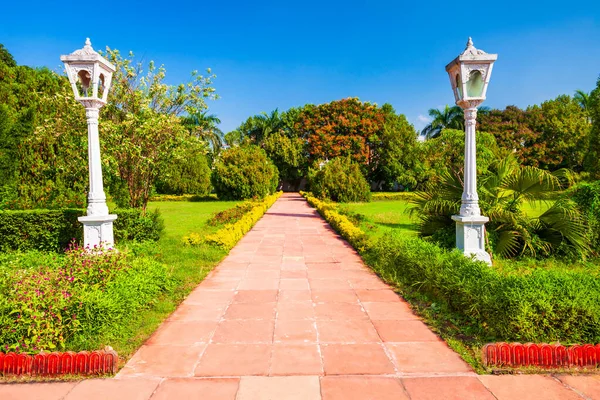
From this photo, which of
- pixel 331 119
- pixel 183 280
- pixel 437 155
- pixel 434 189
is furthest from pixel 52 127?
pixel 331 119

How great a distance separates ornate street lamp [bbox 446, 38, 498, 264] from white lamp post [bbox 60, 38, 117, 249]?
5.75 metres

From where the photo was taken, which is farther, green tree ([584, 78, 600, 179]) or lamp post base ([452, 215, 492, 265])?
green tree ([584, 78, 600, 179])

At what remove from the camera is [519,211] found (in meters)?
7.21

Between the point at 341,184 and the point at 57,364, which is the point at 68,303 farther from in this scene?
the point at 341,184

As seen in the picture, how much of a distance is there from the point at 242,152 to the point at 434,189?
68.3ft

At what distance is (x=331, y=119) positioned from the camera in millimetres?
35531

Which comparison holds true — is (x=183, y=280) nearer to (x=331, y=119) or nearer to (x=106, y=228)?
(x=106, y=228)

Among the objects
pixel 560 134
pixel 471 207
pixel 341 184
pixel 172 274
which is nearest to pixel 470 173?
pixel 471 207

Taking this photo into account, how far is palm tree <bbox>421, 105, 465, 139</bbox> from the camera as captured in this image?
3591 cm

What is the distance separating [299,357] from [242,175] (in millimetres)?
23582

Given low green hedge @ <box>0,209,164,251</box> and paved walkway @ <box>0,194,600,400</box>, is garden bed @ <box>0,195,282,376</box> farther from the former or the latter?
low green hedge @ <box>0,209,164,251</box>

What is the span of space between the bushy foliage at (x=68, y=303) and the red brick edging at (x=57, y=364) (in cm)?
15

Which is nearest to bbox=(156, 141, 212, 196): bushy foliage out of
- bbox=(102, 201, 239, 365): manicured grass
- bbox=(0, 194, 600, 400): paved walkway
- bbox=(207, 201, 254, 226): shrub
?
bbox=(207, 201, 254, 226): shrub

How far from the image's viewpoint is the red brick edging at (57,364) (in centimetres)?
310
